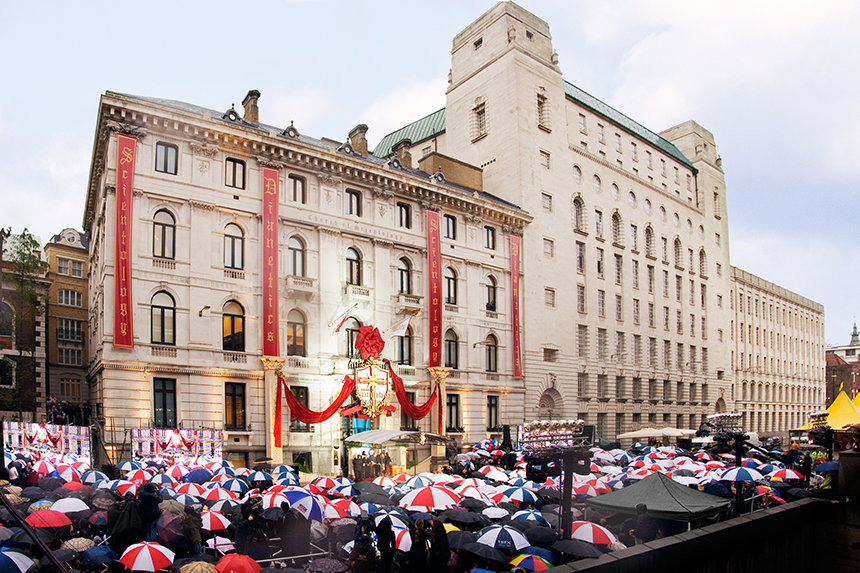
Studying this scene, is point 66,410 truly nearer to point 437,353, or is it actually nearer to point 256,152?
point 256,152

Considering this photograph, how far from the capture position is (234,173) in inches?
1394

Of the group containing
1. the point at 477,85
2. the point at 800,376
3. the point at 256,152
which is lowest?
the point at 800,376

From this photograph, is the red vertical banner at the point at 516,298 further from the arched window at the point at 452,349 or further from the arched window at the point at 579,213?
the arched window at the point at 579,213

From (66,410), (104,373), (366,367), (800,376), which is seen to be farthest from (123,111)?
(800,376)

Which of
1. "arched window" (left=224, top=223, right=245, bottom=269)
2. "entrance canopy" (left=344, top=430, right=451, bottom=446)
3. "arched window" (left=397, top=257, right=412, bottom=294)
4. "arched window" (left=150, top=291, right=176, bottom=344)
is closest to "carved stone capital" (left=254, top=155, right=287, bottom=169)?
"arched window" (left=224, top=223, right=245, bottom=269)

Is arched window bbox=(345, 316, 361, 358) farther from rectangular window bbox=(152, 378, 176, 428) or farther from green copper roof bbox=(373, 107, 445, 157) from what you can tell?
green copper roof bbox=(373, 107, 445, 157)

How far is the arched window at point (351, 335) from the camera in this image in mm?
38375

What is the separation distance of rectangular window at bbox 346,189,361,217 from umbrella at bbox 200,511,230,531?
25.5 metres

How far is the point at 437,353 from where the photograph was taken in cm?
4147

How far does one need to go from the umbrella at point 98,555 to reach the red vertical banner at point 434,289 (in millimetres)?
29544

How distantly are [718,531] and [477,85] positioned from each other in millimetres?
46869

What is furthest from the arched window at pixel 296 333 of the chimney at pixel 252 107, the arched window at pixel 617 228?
the arched window at pixel 617 228

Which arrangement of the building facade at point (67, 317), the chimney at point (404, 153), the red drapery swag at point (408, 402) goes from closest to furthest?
the red drapery swag at point (408, 402) < the chimney at point (404, 153) < the building facade at point (67, 317)

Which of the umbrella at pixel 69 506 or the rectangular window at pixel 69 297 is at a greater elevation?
the rectangular window at pixel 69 297
